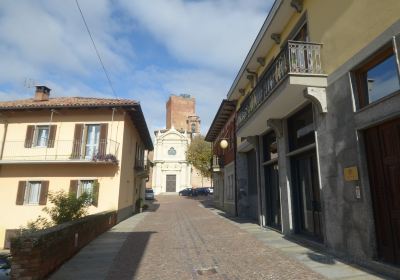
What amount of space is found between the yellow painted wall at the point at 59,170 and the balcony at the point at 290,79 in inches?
351

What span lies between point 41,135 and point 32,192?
3.30 meters

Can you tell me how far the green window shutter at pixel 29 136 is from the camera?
16.8 m

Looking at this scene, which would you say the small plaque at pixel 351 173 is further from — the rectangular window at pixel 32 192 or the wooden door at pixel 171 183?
the wooden door at pixel 171 183

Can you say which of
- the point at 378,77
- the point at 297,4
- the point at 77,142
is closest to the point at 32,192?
the point at 77,142

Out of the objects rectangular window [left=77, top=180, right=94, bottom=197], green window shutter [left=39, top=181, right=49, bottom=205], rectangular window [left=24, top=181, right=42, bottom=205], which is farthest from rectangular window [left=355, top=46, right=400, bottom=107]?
rectangular window [left=24, top=181, right=42, bottom=205]

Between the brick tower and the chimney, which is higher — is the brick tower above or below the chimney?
above

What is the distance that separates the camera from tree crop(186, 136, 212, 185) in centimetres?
3609

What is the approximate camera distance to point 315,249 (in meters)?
7.82

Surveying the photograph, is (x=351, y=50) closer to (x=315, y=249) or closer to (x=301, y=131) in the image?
(x=301, y=131)

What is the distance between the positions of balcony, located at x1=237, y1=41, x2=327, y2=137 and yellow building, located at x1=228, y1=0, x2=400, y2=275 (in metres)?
0.03

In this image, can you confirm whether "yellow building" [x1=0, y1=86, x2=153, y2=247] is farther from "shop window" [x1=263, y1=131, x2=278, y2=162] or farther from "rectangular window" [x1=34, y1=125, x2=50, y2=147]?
"shop window" [x1=263, y1=131, x2=278, y2=162]

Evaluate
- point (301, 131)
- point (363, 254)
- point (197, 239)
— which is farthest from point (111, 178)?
point (363, 254)

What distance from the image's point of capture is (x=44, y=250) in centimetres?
599

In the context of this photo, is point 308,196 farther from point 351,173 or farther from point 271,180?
point 271,180
